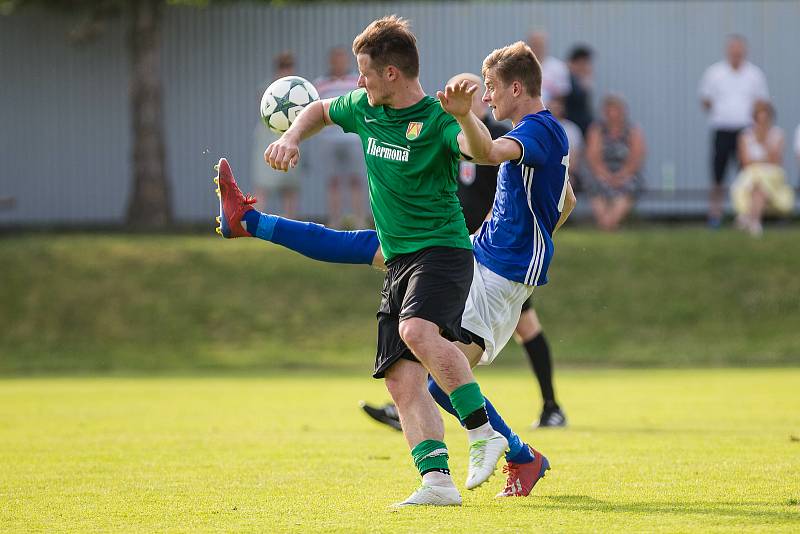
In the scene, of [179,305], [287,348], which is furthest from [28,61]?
[287,348]

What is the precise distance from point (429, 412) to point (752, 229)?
569 inches

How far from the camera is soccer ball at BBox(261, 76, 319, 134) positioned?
738 cm

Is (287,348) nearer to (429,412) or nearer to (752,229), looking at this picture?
(752,229)

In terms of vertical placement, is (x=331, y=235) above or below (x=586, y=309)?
above

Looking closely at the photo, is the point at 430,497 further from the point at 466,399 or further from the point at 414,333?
the point at 414,333

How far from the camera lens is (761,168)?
19562 mm

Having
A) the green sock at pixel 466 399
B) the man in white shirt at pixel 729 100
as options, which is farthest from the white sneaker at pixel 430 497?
the man in white shirt at pixel 729 100

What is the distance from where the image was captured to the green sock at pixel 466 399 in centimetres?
628

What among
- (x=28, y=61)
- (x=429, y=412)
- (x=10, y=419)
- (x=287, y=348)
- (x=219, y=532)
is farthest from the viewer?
(x=28, y=61)

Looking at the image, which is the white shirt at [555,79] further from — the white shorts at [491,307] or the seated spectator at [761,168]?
the white shorts at [491,307]

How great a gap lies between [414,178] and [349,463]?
2.25 m

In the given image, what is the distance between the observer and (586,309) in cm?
1819

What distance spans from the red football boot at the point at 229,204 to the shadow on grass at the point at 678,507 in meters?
2.02

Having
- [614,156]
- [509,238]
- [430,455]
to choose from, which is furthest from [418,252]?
[614,156]
